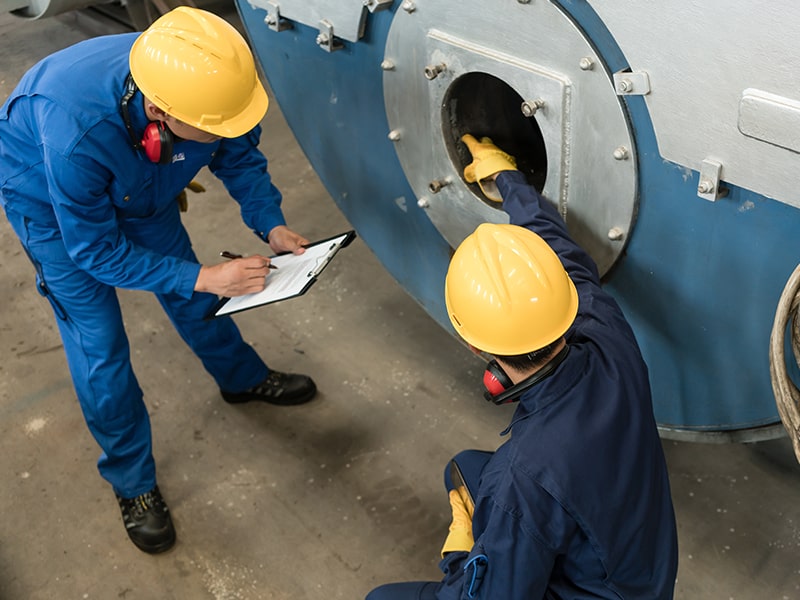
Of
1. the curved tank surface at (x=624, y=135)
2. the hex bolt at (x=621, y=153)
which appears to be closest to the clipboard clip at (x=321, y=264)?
the curved tank surface at (x=624, y=135)

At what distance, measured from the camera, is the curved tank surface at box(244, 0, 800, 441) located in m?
1.16

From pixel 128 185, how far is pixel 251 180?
1.27 feet

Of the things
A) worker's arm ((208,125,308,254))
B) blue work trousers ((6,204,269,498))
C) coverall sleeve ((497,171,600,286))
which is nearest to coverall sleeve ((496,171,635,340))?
coverall sleeve ((497,171,600,286))

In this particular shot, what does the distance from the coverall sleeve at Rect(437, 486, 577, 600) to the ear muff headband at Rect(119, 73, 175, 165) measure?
92cm

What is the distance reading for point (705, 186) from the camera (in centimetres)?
125

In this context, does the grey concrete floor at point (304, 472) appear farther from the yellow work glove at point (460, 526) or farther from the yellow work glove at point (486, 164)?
the yellow work glove at point (486, 164)

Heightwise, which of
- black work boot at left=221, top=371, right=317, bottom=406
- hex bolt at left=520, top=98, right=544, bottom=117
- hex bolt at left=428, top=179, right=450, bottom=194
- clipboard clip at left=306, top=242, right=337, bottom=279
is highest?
hex bolt at left=520, top=98, right=544, bottom=117

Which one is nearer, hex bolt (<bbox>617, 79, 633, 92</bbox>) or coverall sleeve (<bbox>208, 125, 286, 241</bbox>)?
hex bolt (<bbox>617, 79, 633, 92</bbox>)

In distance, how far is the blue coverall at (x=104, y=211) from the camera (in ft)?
5.25

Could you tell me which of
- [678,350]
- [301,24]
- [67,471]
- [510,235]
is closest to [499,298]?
[510,235]

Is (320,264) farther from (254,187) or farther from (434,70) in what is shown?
(434,70)

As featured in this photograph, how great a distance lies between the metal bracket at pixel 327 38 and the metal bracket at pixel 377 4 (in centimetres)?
15

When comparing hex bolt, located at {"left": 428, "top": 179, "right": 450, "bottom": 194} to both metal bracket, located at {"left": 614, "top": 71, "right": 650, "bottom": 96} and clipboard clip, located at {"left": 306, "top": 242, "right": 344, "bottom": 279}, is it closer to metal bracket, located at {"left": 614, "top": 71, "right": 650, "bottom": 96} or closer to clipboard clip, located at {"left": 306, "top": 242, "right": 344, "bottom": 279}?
clipboard clip, located at {"left": 306, "top": 242, "right": 344, "bottom": 279}

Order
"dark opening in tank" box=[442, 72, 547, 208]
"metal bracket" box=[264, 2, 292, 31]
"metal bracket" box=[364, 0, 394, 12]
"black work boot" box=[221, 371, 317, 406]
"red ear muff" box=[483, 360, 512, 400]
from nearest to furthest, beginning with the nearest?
1. "red ear muff" box=[483, 360, 512, 400]
2. "metal bracket" box=[364, 0, 394, 12]
3. "dark opening in tank" box=[442, 72, 547, 208]
4. "metal bracket" box=[264, 2, 292, 31]
5. "black work boot" box=[221, 371, 317, 406]
